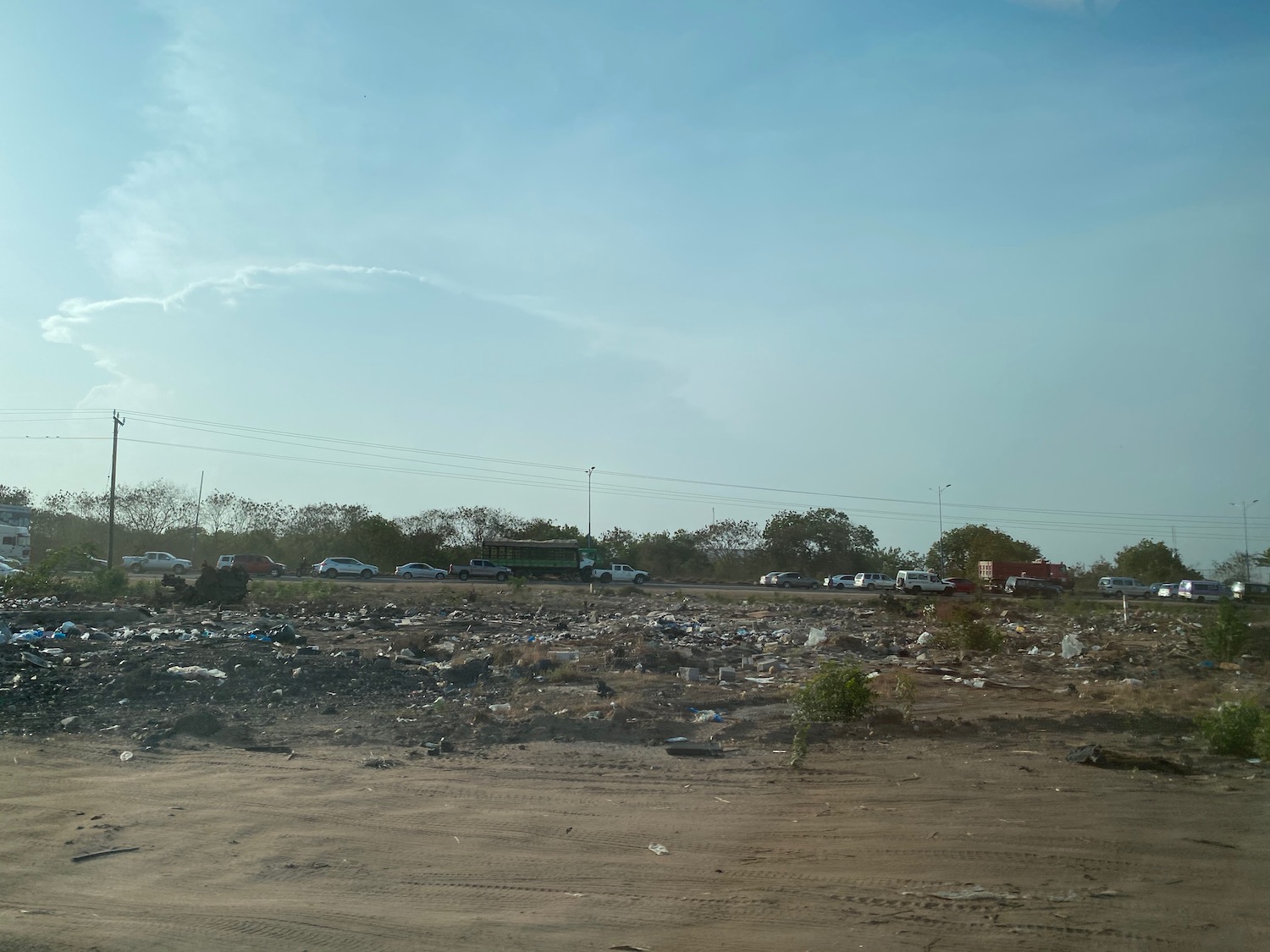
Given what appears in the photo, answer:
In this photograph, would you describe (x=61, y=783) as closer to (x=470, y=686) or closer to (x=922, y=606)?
(x=470, y=686)

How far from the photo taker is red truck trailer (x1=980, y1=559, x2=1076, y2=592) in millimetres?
55406

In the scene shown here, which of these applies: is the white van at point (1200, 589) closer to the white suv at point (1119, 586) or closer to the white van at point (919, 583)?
the white suv at point (1119, 586)

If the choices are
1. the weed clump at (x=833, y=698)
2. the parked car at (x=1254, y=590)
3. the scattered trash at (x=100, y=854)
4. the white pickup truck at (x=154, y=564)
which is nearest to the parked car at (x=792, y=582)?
the parked car at (x=1254, y=590)

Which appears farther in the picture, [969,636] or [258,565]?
[258,565]

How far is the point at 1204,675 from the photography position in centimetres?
1597

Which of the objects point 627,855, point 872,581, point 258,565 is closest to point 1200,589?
point 872,581

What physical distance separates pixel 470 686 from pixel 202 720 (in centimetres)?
413

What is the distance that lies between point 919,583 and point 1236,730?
4221 cm

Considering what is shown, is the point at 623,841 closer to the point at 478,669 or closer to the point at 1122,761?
the point at 1122,761

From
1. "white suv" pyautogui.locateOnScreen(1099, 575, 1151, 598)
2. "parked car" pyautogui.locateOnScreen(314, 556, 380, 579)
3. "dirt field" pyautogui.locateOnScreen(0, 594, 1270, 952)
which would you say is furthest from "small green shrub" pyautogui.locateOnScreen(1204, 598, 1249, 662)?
"parked car" pyautogui.locateOnScreen(314, 556, 380, 579)

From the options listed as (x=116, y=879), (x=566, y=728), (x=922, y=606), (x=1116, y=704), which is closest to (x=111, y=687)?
(x=566, y=728)

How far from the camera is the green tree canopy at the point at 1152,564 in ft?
228

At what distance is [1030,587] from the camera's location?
4900cm

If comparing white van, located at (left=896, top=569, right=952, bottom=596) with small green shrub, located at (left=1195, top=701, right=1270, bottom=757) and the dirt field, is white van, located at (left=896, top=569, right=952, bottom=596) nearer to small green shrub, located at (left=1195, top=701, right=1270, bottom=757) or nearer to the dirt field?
the dirt field
